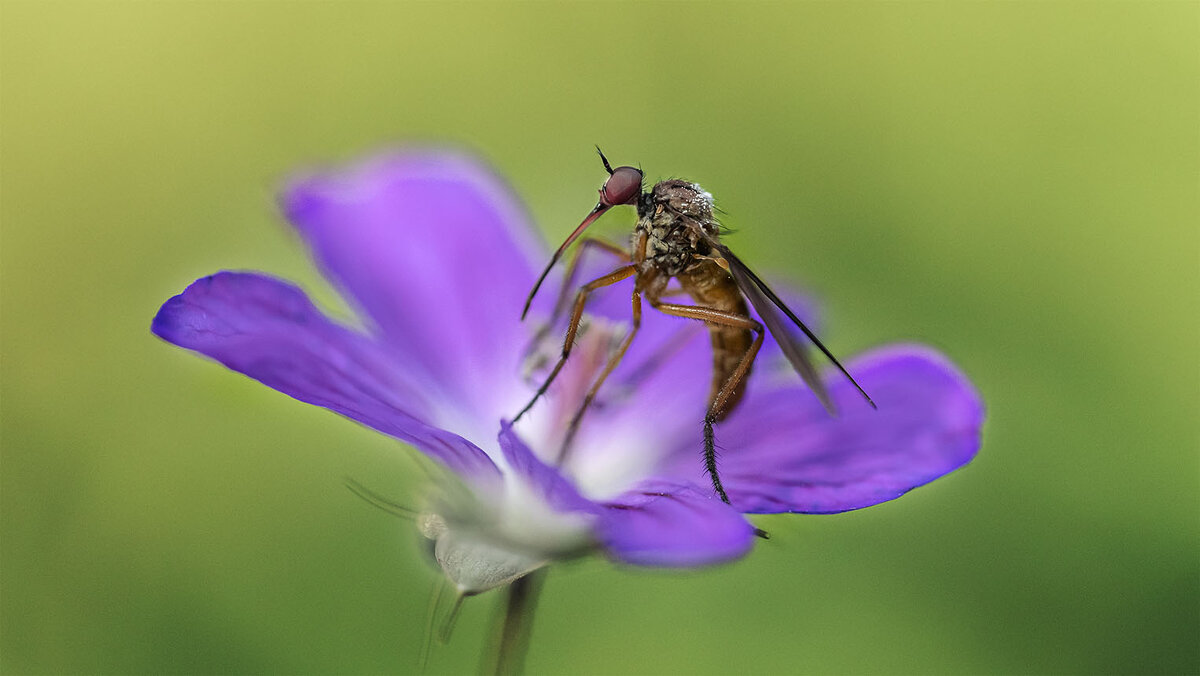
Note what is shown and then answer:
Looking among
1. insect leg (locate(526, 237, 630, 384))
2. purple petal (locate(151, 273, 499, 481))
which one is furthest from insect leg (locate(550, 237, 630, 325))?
purple petal (locate(151, 273, 499, 481))

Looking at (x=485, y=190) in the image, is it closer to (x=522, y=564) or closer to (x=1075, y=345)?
(x=522, y=564)

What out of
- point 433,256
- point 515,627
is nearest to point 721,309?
point 433,256

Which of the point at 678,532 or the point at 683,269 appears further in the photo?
the point at 683,269

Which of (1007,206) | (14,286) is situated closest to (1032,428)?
(1007,206)

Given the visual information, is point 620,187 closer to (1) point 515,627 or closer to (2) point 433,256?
(2) point 433,256

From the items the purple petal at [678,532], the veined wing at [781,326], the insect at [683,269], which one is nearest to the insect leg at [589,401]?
the insect at [683,269]

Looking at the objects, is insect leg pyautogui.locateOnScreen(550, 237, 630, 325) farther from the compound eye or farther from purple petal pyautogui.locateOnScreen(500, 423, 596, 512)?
purple petal pyautogui.locateOnScreen(500, 423, 596, 512)
